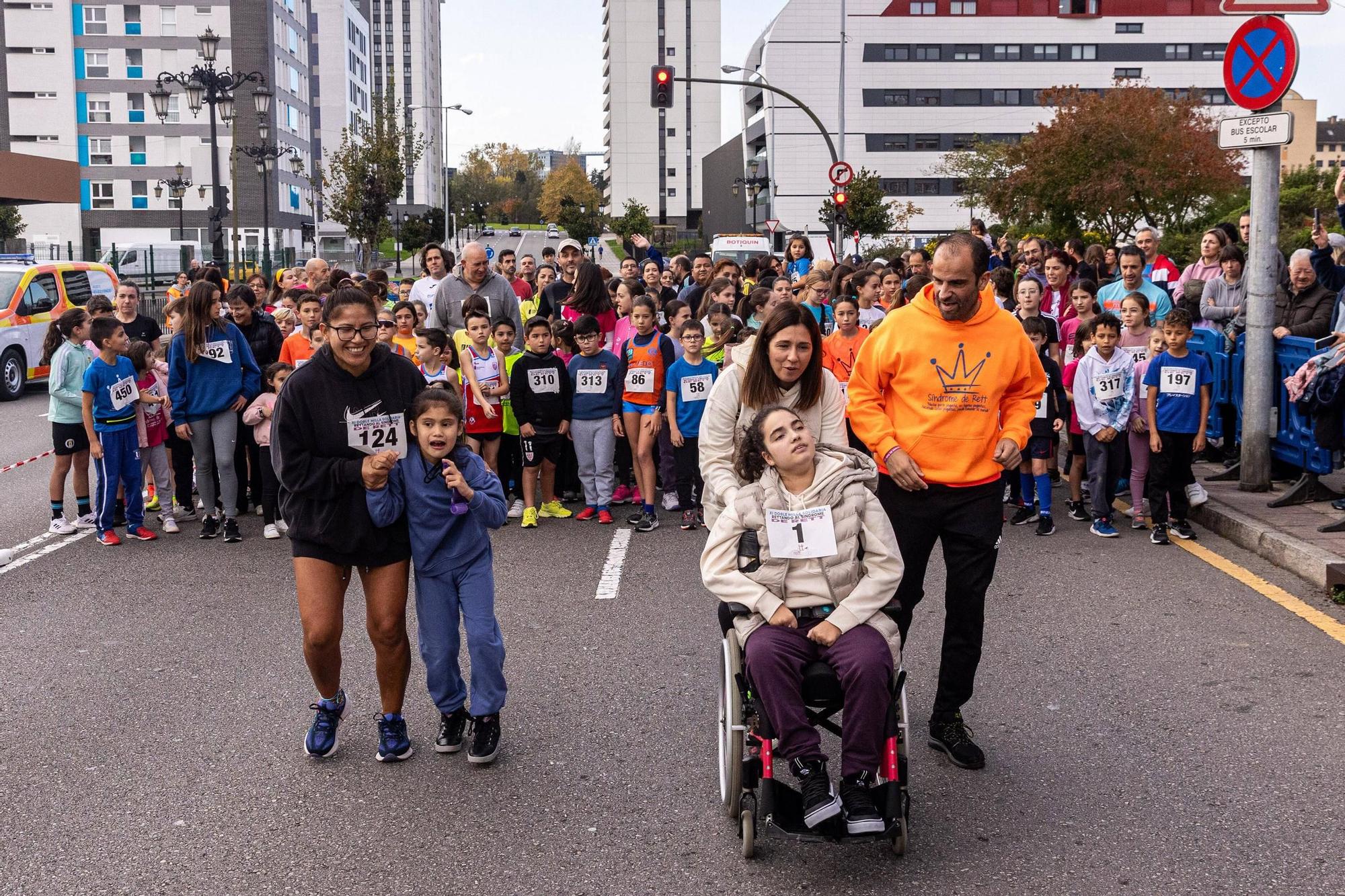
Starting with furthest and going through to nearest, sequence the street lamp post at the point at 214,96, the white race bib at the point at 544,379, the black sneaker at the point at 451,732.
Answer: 1. the street lamp post at the point at 214,96
2. the white race bib at the point at 544,379
3. the black sneaker at the point at 451,732

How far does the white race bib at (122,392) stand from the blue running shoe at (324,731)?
5.30m

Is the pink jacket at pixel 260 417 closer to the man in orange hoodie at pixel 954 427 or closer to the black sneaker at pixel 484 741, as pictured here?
the black sneaker at pixel 484 741

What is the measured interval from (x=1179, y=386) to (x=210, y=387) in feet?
23.0

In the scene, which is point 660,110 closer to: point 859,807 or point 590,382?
point 590,382

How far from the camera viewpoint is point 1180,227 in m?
44.3

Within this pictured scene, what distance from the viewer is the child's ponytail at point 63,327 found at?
10008 mm

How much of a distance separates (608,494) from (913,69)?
82.7m

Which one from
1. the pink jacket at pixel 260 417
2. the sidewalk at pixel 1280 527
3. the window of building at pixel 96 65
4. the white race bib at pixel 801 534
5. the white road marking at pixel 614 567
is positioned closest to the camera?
the white race bib at pixel 801 534

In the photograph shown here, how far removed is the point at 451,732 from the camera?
5262mm

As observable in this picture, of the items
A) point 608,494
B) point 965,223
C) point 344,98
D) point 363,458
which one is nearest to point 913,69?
point 965,223

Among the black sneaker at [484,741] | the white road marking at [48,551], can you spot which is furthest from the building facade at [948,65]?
the black sneaker at [484,741]

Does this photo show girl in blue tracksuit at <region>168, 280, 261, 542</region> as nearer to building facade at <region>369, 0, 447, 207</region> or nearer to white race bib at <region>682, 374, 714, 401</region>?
white race bib at <region>682, 374, 714, 401</region>

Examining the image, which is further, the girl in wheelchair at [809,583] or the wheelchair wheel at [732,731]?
the wheelchair wheel at [732,731]

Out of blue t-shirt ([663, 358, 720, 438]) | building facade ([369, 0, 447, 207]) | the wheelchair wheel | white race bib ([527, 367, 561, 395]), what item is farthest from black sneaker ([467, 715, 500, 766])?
building facade ([369, 0, 447, 207])
